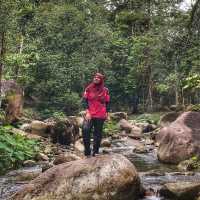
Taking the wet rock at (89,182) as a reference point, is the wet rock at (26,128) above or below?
below

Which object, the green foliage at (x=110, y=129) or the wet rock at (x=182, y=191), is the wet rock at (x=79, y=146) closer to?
the green foliage at (x=110, y=129)

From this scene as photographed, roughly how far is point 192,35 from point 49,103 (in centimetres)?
1318

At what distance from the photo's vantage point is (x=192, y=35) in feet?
118

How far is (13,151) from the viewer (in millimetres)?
15062

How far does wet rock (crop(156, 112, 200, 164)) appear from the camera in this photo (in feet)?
50.5

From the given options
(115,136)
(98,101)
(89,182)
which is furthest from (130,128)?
(89,182)

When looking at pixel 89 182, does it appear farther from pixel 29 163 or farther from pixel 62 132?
pixel 62 132

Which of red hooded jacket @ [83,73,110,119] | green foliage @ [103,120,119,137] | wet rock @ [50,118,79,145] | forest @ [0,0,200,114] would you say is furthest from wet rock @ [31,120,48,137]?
red hooded jacket @ [83,73,110,119]

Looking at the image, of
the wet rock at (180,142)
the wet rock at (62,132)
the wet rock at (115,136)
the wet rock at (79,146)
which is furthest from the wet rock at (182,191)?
the wet rock at (115,136)

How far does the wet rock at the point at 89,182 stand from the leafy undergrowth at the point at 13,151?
4913mm

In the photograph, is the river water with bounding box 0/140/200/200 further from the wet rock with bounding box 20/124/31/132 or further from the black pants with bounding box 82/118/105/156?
the wet rock with bounding box 20/124/31/132

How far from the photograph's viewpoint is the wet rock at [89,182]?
28.2ft

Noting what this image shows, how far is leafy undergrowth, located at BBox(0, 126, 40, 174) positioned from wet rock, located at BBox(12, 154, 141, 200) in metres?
4.91

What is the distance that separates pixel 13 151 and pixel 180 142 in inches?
211
